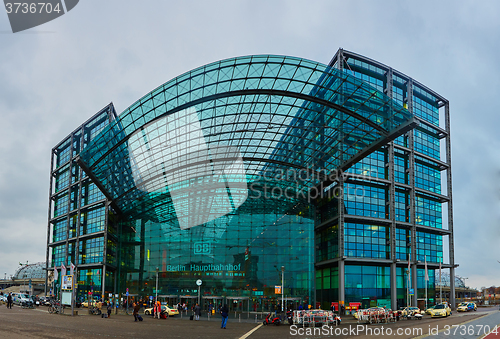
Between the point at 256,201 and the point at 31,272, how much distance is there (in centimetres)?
14779

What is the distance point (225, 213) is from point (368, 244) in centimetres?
1987

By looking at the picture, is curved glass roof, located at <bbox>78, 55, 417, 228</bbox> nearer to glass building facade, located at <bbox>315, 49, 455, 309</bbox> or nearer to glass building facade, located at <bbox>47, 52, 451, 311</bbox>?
glass building facade, located at <bbox>47, 52, 451, 311</bbox>

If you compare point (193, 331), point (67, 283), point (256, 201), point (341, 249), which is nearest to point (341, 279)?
point (341, 249)

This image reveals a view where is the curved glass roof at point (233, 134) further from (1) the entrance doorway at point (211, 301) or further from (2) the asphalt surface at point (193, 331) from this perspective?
(2) the asphalt surface at point (193, 331)

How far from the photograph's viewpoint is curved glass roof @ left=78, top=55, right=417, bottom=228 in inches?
1614

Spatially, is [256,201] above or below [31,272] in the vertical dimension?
above

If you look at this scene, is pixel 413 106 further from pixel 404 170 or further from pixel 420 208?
pixel 420 208

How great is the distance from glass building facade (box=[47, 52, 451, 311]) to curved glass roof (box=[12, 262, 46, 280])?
11278 cm

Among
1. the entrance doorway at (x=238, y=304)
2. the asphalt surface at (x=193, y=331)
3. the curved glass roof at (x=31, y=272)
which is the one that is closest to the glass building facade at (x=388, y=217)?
the entrance doorway at (x=238, y=304)

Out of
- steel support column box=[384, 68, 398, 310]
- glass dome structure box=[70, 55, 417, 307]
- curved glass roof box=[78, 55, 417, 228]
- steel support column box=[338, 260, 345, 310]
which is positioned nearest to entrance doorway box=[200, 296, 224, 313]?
glass dome structure box=[70, 55, 417, 307]

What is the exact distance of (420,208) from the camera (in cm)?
6762

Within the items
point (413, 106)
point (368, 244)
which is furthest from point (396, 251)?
point (413, 106)

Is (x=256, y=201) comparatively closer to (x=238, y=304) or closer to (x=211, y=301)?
(x=238, y=304)

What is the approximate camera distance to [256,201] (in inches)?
2499
